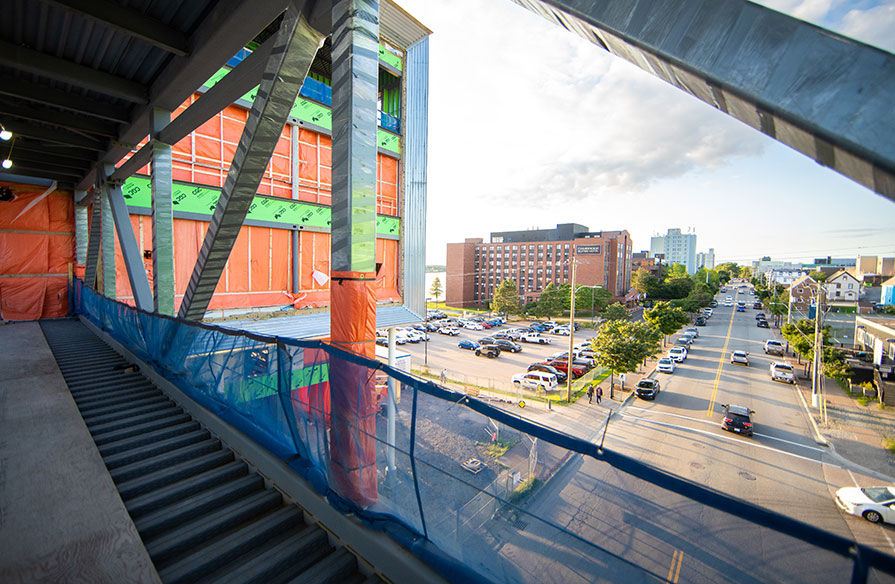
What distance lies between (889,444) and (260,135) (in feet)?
68.5

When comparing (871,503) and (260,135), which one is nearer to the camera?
(260,135)

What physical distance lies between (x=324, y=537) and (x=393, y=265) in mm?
14188

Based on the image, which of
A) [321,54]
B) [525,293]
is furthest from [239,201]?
[525,293]

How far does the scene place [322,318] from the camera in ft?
44.9

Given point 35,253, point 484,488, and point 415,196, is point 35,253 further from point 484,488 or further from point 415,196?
point 484,488

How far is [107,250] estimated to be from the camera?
1093 centimetres

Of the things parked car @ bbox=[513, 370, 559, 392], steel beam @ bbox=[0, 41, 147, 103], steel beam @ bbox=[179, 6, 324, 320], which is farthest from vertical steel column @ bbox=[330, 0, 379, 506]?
parked car @ bbox=[513, 370, 559, 392]

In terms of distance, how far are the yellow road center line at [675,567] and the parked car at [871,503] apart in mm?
13019

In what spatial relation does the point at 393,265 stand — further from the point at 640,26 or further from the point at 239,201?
the point at 640,26

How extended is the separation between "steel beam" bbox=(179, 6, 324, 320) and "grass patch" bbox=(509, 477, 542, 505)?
4293 mm

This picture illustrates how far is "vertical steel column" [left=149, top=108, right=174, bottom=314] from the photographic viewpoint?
7125 millimetres

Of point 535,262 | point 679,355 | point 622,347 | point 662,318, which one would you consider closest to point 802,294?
point 535,262

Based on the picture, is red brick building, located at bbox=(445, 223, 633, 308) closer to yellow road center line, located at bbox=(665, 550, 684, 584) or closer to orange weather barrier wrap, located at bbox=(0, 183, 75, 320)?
orange weather barrier wrap, located at bbox=(0, 183, 75, 320)

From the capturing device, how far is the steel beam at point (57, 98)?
21.2 ft
